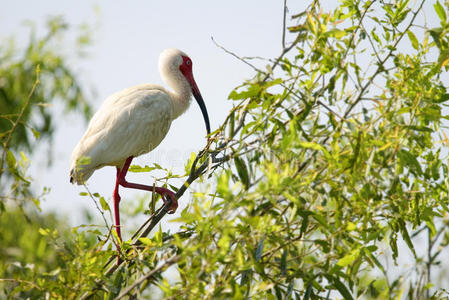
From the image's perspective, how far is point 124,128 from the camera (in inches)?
166

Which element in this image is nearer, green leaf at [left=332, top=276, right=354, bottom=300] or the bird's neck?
green leaf at [left=332, top=276, right=354, bottom=300]

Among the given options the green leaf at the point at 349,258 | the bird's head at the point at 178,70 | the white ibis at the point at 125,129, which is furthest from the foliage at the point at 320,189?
the bird's head at the point at 178,70

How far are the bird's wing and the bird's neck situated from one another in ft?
0.96

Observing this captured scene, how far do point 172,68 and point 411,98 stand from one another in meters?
3.36

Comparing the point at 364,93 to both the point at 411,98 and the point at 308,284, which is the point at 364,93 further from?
the point at 308,284

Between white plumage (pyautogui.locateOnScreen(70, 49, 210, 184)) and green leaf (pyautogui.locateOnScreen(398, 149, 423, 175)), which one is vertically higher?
white plumage (pyautogui.locateOnScreen(70, 49, 210, 184))

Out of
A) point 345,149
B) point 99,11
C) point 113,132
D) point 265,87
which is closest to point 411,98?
point 345,149

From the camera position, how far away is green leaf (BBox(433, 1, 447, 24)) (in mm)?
1986

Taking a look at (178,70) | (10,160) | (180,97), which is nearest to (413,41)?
(10,160)

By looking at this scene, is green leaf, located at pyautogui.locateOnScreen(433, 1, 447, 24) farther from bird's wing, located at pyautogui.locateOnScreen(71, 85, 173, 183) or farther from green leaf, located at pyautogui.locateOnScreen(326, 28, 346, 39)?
bird's wing, located at pyautogui.locateOnScreen(71, 85, 173, 183)

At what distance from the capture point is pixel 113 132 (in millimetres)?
4172

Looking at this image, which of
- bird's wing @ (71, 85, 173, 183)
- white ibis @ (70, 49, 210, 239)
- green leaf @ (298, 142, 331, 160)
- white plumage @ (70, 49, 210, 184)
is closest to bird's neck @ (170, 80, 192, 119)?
white ibis @ (70, 49, 210, 239)

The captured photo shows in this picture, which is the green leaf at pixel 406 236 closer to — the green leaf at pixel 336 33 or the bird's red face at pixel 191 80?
the green leaf at pixel 336 33

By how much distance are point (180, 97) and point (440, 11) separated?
323cm
